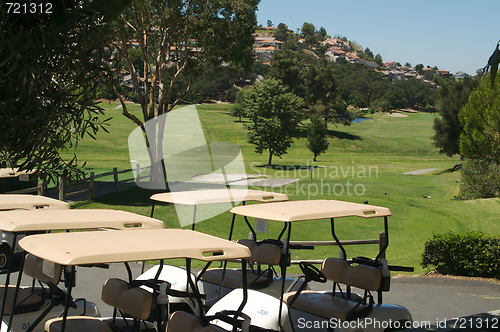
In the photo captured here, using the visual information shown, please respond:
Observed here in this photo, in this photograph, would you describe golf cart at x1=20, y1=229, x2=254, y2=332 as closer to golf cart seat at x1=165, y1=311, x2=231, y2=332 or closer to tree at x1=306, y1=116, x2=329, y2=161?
golf cart seat at x1=165, y1=311, x2=231, y2=332

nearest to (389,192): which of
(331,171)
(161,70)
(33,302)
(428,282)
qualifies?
(331,171)

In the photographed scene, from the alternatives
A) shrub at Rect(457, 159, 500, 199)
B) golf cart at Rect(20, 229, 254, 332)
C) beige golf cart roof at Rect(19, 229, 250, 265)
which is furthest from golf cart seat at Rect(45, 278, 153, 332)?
shrub at Rect(457, 159, 500, 199)

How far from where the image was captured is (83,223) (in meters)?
4.69

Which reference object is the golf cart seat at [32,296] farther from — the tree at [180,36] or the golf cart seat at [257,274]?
the tree at [180,36]

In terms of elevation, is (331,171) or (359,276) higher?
(359,276)

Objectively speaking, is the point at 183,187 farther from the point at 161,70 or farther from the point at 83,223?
the point at 83,223

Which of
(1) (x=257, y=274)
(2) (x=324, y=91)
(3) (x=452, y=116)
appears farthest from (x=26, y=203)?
(2) (x=324, y=91)

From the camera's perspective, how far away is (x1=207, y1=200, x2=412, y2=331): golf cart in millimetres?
5129

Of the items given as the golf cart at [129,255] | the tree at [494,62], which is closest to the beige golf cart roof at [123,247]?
the golf cart at [129,255]

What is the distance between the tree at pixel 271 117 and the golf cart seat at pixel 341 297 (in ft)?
135

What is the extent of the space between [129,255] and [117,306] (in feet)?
5.04

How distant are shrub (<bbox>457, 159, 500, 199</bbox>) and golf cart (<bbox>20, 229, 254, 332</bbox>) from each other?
27.0 metres

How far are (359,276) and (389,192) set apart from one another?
83.6 feet

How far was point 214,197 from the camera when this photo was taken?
744 cm
